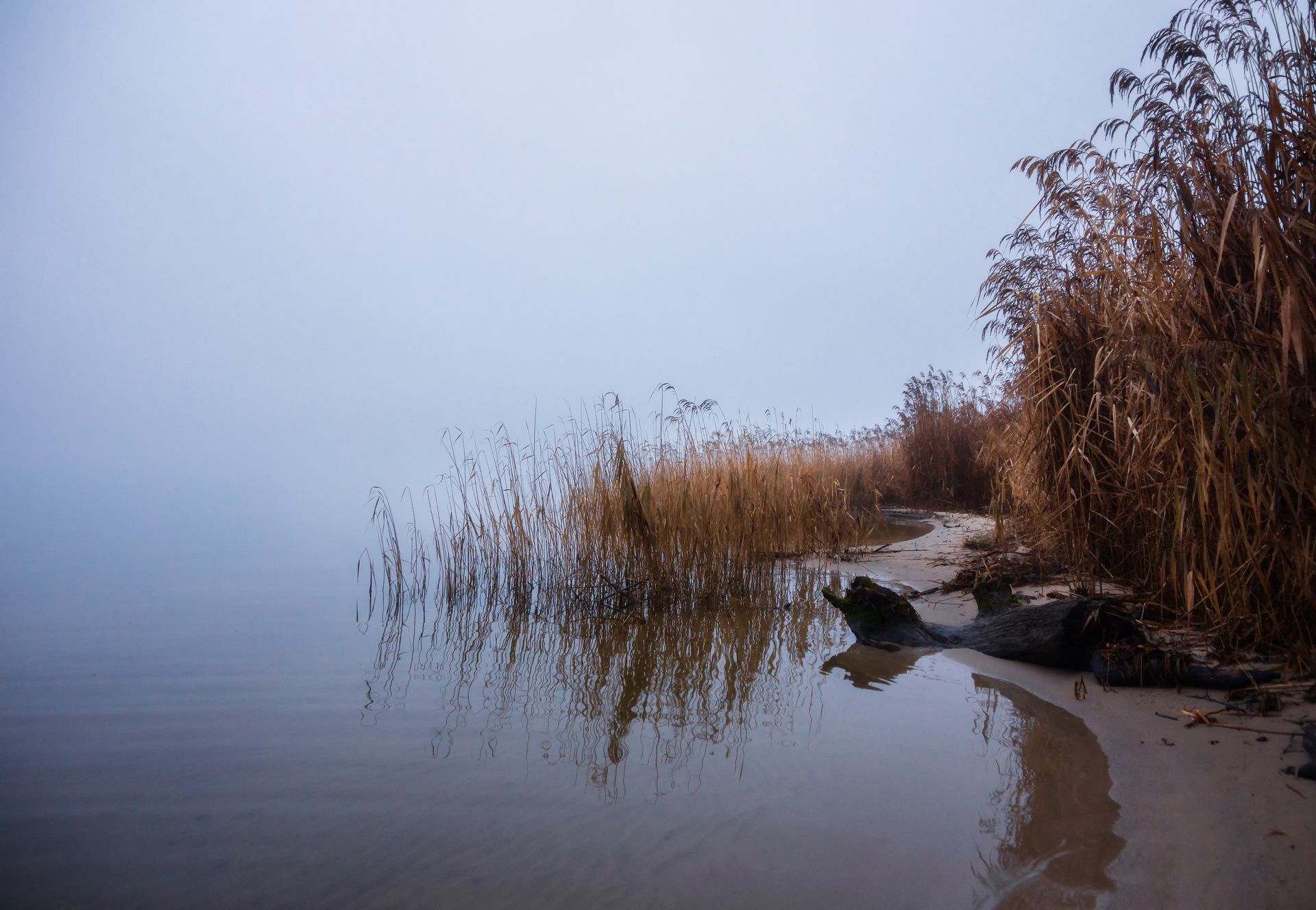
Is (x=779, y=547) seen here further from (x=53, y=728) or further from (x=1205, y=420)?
(x=53, y=728)

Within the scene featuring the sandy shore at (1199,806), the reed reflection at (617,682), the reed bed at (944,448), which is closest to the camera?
the sandy shore at (1199,806)

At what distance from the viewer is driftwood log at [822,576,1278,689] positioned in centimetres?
201

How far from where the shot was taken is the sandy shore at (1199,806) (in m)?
1.10

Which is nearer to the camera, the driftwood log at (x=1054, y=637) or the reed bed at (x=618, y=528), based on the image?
the driftwood log at (x=1054, y=637)

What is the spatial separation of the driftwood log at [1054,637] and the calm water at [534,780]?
0.62 feet

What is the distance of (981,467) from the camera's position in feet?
26.3

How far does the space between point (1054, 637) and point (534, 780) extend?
1943mm

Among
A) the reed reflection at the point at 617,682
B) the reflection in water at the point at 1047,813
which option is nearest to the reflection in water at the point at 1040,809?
the reflection in water at the point at 1047,813

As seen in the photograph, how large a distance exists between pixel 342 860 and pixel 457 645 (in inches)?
81.9

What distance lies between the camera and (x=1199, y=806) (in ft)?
4.43

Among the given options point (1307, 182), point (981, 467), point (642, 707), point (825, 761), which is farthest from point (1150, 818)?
point (981, 467)

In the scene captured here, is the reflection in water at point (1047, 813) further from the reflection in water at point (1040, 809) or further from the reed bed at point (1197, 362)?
the reed bed at point (1197, 362)

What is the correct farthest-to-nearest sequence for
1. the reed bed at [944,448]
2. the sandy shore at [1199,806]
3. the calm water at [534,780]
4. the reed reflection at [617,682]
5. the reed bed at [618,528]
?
the reed bed at [944,448], the reed bed at [618,528], the reed reflection at [617,682], the calm water at [534,780], the sandy shore at [1199,806]

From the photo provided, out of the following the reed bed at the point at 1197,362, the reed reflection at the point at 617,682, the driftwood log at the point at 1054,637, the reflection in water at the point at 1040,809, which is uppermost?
the reed bed at the point at 1197,362
